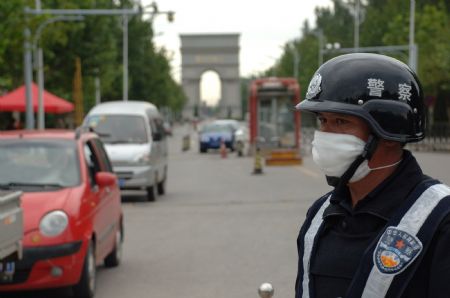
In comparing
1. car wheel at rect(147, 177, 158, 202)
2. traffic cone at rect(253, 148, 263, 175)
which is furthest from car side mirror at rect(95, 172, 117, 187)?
traffic cone at rect(253, 148, 263, 175)

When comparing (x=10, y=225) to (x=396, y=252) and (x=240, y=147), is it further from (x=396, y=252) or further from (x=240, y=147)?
(x=240, y=147)

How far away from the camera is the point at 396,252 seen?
224cm

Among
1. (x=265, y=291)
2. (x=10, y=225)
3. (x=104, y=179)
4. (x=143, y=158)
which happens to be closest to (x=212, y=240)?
(x=104, y=179)

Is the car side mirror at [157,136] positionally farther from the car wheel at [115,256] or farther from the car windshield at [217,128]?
the car windshield at [217,128]

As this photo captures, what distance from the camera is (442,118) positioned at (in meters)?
64.3

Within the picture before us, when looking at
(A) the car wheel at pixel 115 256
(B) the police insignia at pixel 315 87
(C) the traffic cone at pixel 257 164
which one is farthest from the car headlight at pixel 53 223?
(C) the traffic cone at pixel 257 164

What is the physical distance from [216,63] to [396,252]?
117 metres

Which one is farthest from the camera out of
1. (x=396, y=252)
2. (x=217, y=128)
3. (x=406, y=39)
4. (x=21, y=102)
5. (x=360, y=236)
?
(x=406, y=39)

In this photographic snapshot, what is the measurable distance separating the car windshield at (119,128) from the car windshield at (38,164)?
9331 mm

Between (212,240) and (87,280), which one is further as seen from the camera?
(212,240)

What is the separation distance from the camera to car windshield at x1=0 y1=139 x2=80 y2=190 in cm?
862

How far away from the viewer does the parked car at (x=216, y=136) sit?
141 ft

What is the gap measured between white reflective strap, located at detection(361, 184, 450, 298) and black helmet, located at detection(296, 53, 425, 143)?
0.67 ft

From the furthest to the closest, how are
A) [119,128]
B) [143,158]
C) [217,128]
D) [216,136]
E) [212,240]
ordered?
[217,128] → [216,136] → [119,128] → [143,158] → [212,240]
